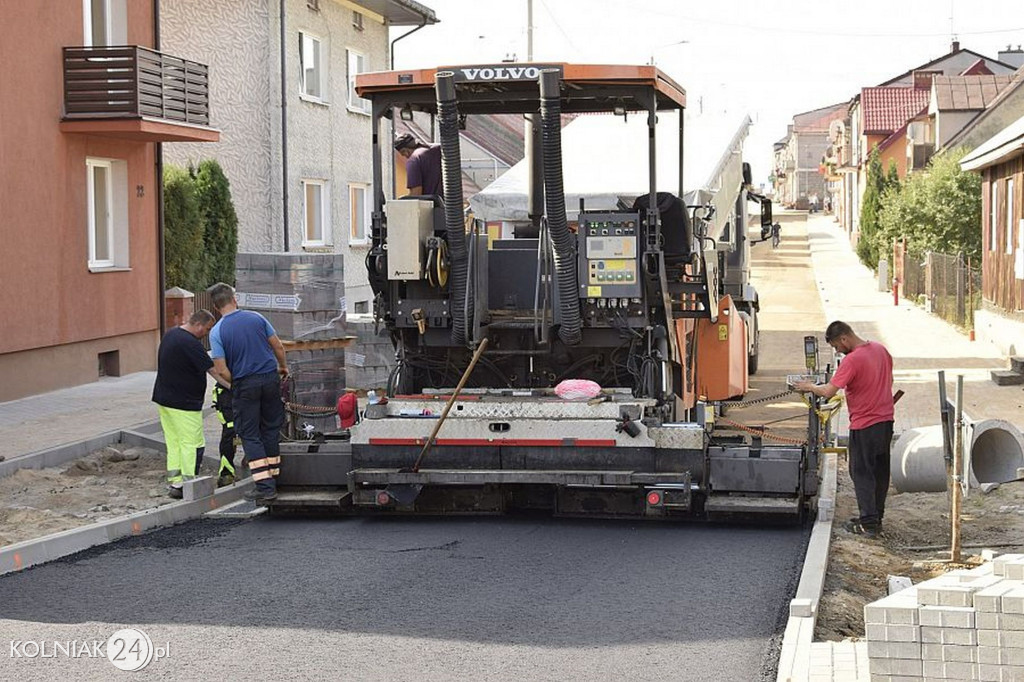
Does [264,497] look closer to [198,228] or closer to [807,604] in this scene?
[807,604]

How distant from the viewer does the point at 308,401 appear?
559 inches

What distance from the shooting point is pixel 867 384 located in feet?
34.5

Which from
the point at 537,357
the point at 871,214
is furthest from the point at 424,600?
the point at 871,214

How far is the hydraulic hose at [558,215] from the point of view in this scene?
1025 centimetres

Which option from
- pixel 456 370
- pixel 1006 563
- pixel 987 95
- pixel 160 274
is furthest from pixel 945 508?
pixel 987 95

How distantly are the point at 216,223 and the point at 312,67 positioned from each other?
6.55m

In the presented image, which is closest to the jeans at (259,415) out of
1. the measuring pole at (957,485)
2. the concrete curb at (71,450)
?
the concrete curb at (71,450)

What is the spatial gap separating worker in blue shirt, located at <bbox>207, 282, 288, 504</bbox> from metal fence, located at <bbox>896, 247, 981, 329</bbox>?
20.8 meters

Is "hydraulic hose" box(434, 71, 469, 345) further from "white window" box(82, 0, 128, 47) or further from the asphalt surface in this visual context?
"white window" box(82, 0, 128, 47)

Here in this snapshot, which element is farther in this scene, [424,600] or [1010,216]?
[1010,216]

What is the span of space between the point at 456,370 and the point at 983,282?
21.5 meters

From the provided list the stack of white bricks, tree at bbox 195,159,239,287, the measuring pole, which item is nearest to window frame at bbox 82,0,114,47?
tree at bbox 195,159,239,287

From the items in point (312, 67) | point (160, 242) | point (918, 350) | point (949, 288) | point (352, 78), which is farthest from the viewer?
point (352, 78)

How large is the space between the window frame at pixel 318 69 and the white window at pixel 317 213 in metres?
1.78
